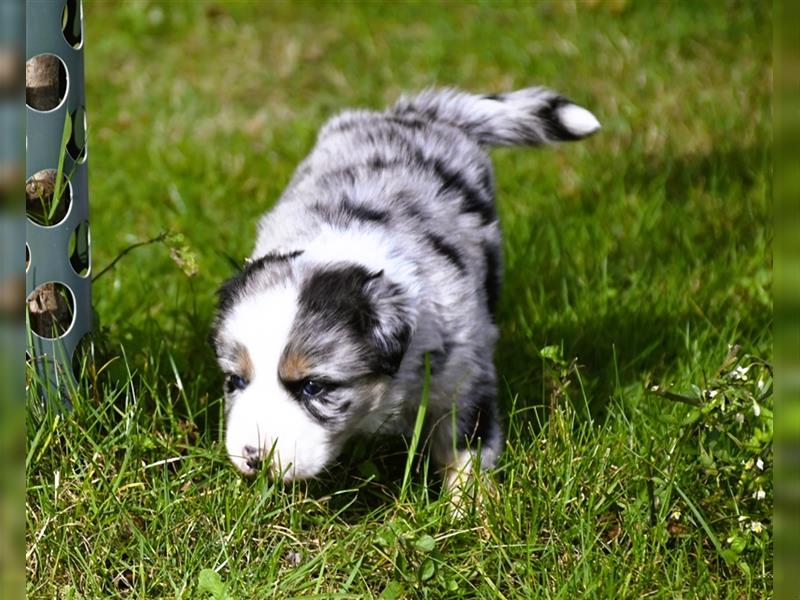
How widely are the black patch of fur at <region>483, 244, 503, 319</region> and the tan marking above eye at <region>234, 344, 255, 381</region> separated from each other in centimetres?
104

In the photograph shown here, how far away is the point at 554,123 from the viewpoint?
164 inches

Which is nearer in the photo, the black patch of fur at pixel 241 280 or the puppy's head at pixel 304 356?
the puppy's head at pixel 304 356

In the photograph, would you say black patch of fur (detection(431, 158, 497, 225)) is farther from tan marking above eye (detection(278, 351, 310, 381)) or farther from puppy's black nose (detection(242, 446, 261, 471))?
puppy's black nose (detection(242, 446, 261, 471))

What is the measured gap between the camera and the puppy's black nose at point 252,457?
2.92m

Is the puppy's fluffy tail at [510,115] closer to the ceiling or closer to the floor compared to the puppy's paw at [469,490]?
closer to the ceiling

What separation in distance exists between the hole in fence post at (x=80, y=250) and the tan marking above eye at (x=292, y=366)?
717mm

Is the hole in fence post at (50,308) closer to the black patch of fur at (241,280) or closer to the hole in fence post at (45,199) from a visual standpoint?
the hole in fence post at (45,199)

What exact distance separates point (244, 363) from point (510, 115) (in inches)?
66.9

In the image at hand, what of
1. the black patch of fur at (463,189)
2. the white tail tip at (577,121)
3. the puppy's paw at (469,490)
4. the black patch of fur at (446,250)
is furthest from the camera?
the white tail tip at (577,121)

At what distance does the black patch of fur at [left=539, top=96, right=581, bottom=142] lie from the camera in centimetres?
416

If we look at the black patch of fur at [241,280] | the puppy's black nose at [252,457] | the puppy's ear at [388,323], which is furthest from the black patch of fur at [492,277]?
the puppy's black nose at [252,457]

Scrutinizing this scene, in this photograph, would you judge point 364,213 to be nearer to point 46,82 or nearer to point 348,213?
point 348,213

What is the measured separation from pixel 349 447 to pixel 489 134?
1.45 meters

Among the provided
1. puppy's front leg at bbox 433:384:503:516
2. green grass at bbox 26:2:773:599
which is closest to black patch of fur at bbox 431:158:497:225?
green grass at bbox 26:2:773:599
